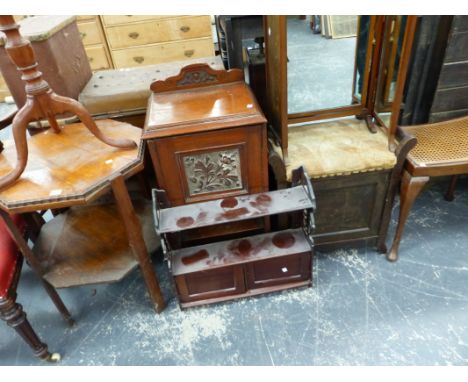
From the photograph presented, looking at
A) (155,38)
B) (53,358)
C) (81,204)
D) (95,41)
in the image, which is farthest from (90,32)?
(53,358)

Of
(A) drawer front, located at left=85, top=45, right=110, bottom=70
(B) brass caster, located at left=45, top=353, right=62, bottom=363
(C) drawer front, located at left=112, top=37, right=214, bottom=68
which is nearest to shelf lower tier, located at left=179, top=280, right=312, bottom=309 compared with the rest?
(B) brass caster, located at left=45, top=353, right=62, bottom=363

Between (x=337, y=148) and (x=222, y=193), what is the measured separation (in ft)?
1.81

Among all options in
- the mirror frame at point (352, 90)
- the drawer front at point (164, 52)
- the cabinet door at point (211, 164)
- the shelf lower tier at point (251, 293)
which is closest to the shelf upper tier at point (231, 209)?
the cabinet door at point (211, 164)

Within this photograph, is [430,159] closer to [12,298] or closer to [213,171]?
[213,171]

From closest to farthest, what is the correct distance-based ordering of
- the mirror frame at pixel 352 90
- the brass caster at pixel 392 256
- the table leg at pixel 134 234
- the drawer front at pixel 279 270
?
the table leg at pixel 134 234 → the mirror frame at pixel 352 90 → the drawer front at pixel 279 270 → the brass caster at pixel 392 256

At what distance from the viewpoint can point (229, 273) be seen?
1.58 m

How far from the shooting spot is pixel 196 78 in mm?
1613

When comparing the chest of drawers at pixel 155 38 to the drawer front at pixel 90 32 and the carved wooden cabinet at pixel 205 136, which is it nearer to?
the drawer front at pixel 90 32

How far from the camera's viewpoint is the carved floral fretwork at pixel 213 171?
4.75ft

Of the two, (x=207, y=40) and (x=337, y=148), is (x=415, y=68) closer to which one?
(x=337, y=148)

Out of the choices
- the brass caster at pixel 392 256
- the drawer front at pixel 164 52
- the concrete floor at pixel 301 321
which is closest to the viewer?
the concrete floor at pixel 301 321

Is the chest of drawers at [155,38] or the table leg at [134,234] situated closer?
the table leg at [134,234]

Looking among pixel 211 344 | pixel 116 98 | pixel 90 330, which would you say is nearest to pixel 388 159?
pixel 211 344

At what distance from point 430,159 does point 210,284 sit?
1.12 metres
